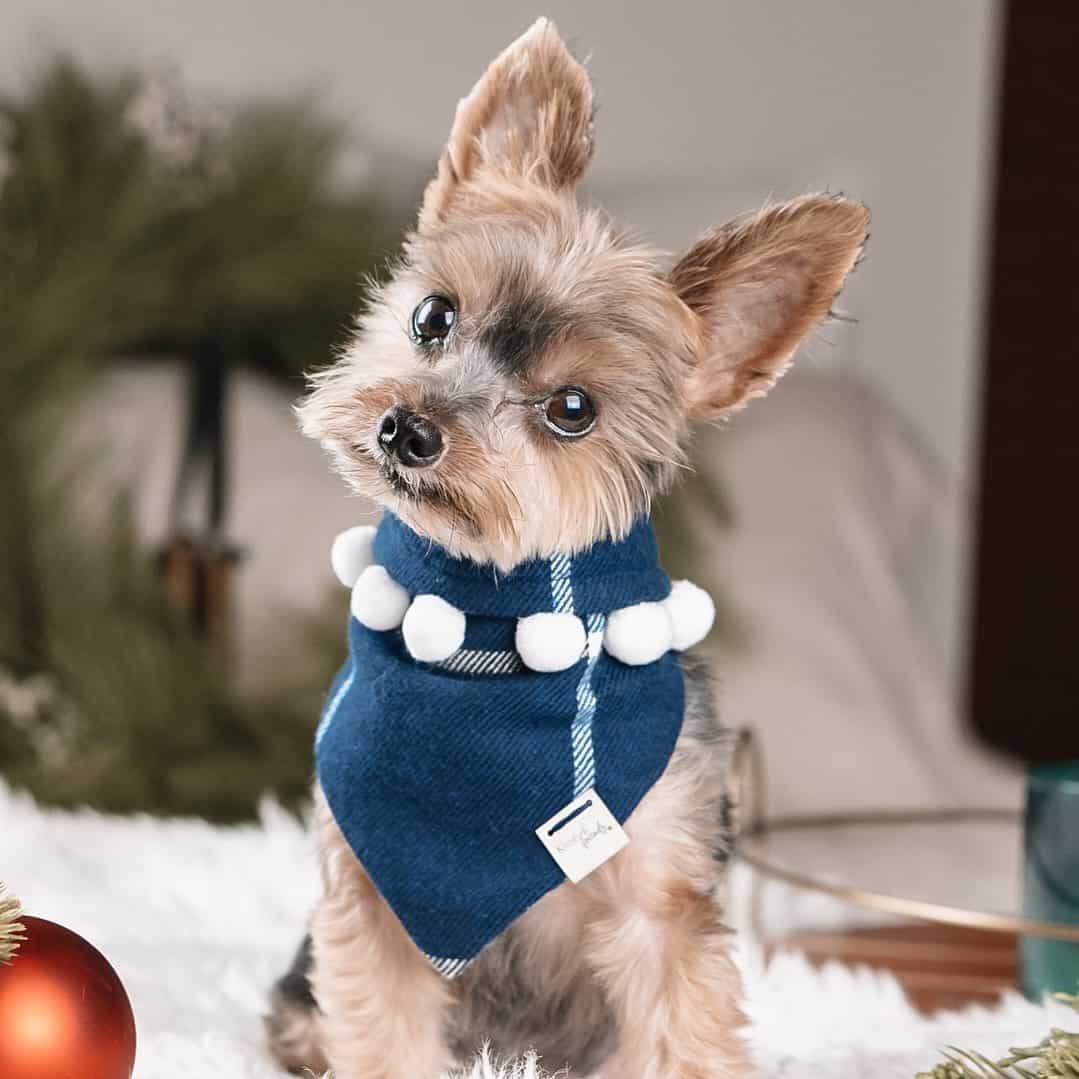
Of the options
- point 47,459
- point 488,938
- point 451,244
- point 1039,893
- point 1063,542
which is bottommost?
point 1063,542

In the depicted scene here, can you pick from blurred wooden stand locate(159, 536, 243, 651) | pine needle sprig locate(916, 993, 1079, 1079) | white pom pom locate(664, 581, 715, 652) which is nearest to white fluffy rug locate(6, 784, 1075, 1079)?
pine needle sprig locate(916, 993, 1079, 1079)

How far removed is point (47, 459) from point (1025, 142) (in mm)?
→ 2045

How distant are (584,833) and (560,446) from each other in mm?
249

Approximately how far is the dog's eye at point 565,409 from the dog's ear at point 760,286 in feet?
0.33

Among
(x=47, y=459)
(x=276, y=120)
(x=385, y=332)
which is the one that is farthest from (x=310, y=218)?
(x=385, y=332)

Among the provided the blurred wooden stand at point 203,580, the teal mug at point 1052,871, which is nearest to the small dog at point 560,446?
the teal mug at point 1052,871

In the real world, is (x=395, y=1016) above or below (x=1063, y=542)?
above

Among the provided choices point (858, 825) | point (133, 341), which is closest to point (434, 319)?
point (858, 825)

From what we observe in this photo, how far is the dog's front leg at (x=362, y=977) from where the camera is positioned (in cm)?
108

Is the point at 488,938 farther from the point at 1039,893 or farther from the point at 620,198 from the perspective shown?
the point at 620,198

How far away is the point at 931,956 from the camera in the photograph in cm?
180

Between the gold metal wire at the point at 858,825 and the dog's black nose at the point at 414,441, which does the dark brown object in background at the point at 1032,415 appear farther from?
the dog's black nose at the point at 414,441

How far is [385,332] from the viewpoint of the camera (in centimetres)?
112

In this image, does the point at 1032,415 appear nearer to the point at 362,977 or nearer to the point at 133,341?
the point at 133,341
